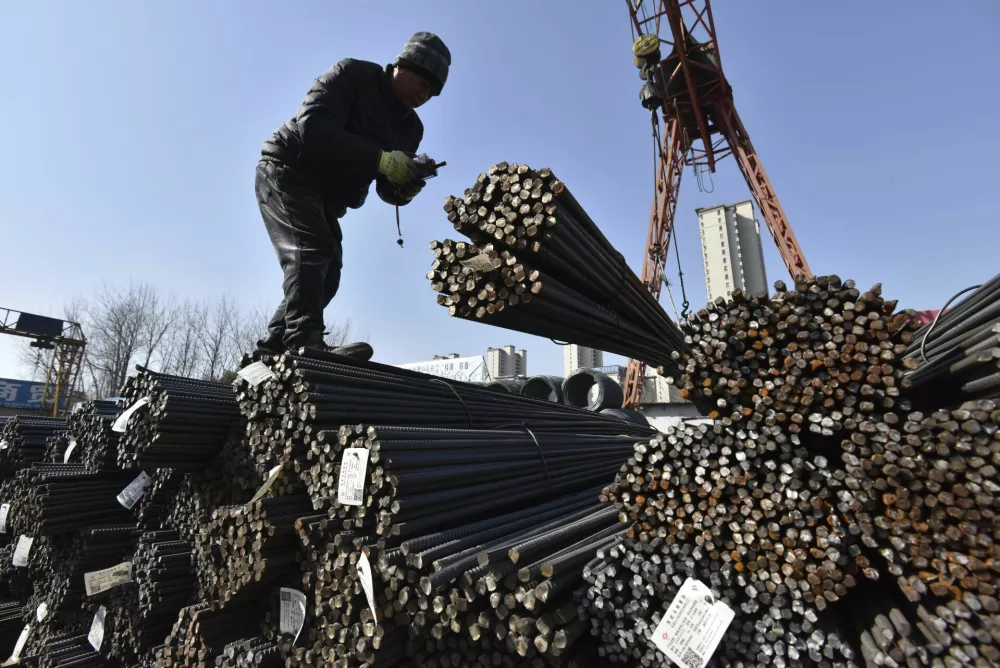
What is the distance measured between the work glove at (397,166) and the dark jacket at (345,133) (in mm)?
83

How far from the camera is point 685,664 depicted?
5.67ft

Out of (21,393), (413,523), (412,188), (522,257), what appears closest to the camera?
(413,523)

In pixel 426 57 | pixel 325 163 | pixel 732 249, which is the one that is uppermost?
pixel 732 249

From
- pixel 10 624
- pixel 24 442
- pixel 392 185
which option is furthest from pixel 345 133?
pixel 10 624

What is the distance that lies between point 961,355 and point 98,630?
4.81m

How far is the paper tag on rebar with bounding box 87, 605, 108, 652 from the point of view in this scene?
3.18 metres

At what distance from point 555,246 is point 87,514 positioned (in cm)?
389

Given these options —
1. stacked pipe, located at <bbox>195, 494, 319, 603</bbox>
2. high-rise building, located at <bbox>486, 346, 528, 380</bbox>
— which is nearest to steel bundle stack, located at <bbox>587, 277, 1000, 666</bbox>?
stacked pipe, located at <bbox>195, 494, 319, 603</bbox>

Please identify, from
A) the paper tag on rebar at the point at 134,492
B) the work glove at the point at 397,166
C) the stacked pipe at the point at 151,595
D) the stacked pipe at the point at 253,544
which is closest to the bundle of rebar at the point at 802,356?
the stacked pipe at the point at 253,544

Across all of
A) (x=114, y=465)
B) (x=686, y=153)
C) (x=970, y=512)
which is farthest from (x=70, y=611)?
(x=686, y=153)

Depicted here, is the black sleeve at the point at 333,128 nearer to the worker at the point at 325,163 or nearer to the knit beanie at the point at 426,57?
the worker at the point at 325,163

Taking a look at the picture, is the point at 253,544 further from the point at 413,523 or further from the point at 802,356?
the point at 802,356

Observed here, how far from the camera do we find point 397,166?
10.9 feet

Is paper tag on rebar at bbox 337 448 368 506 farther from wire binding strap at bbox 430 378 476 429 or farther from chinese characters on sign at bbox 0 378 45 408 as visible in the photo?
chinese characters on sign at bbox 0 378 45 408
